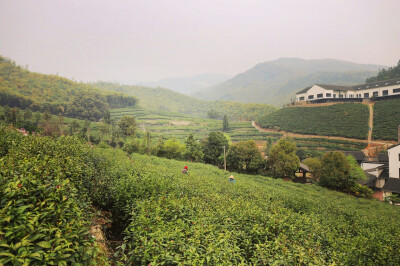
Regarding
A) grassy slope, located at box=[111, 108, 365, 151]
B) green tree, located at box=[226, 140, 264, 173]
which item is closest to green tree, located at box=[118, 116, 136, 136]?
grassy slope, located at box=[111, 108, 365, 151]

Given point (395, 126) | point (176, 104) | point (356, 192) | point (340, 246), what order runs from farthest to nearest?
point (176, 104) → point (395, 126) → point (356, 192) → point (340, 246)

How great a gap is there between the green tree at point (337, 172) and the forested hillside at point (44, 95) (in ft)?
162

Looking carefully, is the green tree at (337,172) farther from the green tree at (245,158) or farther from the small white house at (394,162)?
the green tree at (245,158)

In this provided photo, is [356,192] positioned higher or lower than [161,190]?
lower

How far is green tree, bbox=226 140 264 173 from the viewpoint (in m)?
27.9

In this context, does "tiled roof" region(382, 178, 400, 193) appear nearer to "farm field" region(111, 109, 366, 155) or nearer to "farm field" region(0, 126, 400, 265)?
"farm field" region(111, 109, 366, 155)

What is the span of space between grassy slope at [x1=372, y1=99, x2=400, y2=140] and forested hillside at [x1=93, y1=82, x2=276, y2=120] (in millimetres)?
38886

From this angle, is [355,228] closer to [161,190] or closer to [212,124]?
[161,190]

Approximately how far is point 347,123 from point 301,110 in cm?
1239

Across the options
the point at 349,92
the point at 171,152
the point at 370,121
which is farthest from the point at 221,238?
the point at 349,92

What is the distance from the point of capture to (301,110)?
55062mm

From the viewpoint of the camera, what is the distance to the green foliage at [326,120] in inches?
1673

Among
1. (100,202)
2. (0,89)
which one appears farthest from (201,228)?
(0,89)

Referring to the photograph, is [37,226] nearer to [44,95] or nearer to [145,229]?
[145,229]
